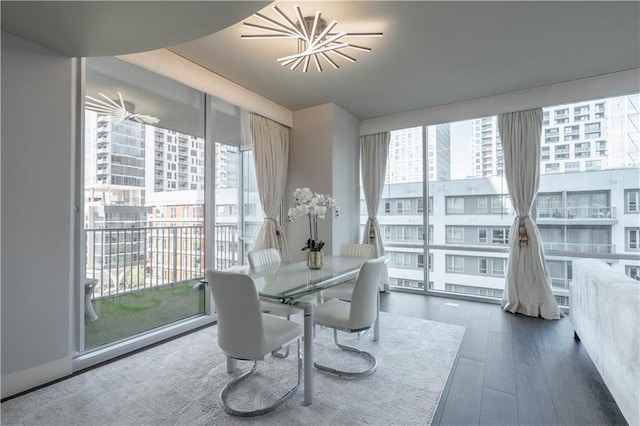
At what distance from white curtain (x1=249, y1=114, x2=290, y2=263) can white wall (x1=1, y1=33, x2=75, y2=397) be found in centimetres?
212

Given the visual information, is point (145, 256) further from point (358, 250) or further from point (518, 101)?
point (518, 101)

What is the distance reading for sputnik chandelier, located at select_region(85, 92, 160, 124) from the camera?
2.63 meters

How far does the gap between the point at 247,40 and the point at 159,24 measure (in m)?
0.93

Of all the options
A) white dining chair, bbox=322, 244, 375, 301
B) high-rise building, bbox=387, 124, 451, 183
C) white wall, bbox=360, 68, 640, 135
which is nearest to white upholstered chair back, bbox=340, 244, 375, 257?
white dining chair, bbox=322, 244, 375, 301

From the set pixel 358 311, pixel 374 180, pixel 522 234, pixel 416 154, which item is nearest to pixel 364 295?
pixel 358 311

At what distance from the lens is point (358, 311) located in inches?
86.7

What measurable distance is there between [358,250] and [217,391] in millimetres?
1989

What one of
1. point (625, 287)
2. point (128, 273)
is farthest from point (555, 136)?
point (128, 273)

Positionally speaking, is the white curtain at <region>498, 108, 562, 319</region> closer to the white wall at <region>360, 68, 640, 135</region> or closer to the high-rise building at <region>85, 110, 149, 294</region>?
the white wall at <region>360, 68, 640, 135</region>

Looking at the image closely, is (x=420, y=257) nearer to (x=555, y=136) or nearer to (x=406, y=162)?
(x=406, y=162)

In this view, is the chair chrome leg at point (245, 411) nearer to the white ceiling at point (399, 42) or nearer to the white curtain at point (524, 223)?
the white ceiling at point (399, 42)

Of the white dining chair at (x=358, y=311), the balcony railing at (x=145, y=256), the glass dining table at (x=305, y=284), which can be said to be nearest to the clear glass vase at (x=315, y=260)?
the glass dining table at (x=305, y=284)

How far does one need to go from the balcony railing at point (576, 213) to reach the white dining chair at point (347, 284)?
250cm

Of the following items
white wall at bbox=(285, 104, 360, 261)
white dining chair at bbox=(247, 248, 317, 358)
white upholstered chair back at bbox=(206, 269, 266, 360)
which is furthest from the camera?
white wall at bbox=(285, 104, 360, 261)
